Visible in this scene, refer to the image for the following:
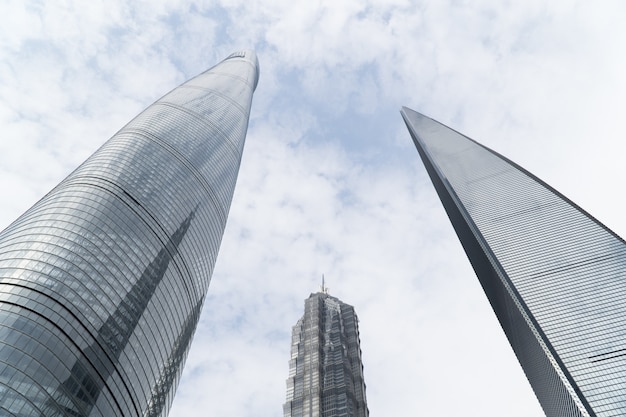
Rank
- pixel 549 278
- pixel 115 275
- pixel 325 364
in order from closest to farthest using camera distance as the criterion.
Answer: pixel 115 275 < pixel 549 278 < pixel 325 364

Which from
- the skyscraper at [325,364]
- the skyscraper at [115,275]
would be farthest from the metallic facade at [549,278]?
the skyscraper at [115,275]

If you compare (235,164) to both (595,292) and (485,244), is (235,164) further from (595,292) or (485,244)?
(595,292)

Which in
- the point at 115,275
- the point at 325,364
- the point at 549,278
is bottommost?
the point at 115,275

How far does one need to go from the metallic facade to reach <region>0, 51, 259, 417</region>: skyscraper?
198ft

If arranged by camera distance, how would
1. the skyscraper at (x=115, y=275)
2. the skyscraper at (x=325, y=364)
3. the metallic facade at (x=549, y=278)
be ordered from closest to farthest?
the skyscraper at (x=115, y=275), the metallic facade at (x=549, y=278), the skyscraper at (x=325, y=364)

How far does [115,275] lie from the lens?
6406 cm

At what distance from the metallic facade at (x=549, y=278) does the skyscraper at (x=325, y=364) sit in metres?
37.9

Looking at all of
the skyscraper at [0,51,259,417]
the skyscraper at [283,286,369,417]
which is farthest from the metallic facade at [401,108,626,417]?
the skyscraper at [0,51,259,417]

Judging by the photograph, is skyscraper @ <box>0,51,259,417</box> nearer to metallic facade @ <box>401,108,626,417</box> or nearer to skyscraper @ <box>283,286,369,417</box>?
skyscraper @ <box>283,286,369,417</box>

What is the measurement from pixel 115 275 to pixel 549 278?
8112cm

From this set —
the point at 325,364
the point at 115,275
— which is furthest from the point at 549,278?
the point at 115,275

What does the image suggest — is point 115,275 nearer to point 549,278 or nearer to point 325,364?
point 325,364

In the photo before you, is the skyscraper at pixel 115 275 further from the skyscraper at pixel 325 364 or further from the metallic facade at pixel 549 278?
the metallic facade at pixel 549 278

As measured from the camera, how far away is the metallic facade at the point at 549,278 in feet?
274
